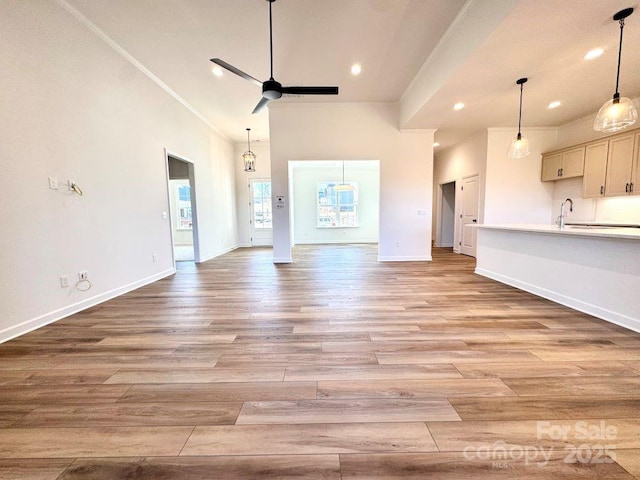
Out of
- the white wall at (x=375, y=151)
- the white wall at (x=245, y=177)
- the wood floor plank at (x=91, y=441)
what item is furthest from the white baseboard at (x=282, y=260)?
the wood floor plank at (x=91, y=441)

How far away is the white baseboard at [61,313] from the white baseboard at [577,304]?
574 cm

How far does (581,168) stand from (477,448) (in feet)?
20.3

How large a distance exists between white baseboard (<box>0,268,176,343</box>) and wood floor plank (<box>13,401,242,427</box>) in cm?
152

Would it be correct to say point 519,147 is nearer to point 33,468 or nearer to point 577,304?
point 577,304

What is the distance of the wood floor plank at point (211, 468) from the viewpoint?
106 centimetres

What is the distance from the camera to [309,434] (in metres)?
1.25

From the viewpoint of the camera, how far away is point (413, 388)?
5.16 ft

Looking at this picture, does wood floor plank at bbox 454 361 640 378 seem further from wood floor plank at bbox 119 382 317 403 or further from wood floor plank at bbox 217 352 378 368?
wood floor plank at bbox 119 382 317 403

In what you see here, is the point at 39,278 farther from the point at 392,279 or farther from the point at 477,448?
the point at 392,279

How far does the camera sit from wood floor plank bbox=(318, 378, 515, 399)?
4.99 feet

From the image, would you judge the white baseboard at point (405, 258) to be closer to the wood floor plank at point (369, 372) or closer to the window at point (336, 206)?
the window at point (336, 206)

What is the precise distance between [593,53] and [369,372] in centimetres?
431

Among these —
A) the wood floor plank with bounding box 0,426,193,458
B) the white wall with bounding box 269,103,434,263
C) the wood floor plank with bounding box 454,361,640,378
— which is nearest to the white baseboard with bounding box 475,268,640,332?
the wood floor plank with bounding box 454,361,640,378

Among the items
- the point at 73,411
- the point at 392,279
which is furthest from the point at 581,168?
the point at 73,411
